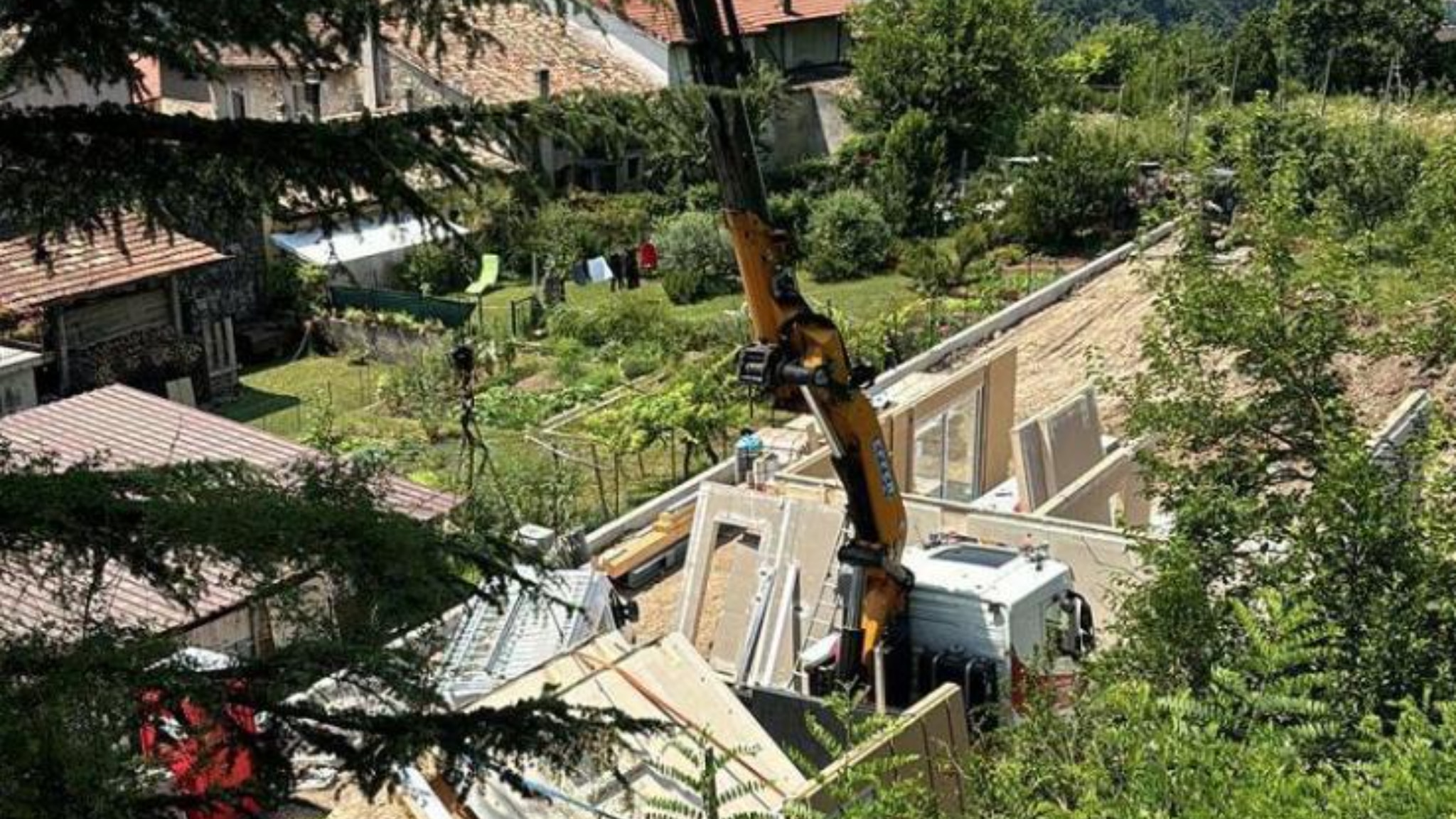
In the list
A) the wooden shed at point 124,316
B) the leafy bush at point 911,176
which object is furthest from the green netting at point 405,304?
the leafy bush at point 911,176

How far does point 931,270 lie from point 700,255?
140 inches

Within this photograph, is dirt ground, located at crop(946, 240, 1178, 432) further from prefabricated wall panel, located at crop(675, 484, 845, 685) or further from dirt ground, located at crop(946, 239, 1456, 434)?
prefabricated wall panel, located at crop(675, 484, 845, 685)

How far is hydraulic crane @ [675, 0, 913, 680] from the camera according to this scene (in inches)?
428

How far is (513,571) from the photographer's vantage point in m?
6.24

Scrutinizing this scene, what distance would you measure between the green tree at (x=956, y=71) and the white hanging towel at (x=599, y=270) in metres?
7.82

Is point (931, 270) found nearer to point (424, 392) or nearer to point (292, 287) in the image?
point (424, 392)

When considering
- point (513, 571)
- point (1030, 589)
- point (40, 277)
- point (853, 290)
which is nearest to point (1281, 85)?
point (853, 290)

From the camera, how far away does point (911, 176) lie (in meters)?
31.7

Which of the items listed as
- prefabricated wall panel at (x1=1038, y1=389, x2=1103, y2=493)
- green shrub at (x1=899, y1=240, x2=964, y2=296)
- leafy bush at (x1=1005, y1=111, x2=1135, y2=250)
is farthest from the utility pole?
prefabricated wall panel at (x1=1038, y1=389, x2=1103, y2=493)

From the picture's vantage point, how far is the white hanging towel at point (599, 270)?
91.1 feet

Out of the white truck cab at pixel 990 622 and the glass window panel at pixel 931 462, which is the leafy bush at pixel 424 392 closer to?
the glass window panel at pixel 931 462

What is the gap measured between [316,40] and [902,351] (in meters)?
17.4

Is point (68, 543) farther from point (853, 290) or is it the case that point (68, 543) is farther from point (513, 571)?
point (853, 290)

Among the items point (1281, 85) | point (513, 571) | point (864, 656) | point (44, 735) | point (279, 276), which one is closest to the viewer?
point (44, 735)
